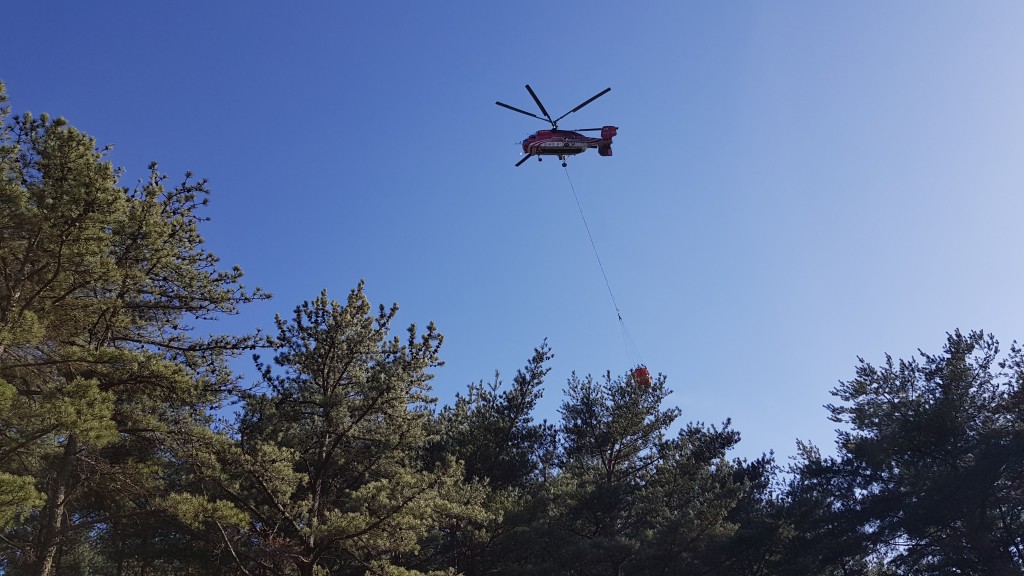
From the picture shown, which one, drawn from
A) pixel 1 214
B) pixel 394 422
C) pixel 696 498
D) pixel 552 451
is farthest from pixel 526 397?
pixel 1 214

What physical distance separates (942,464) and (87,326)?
1007 inches

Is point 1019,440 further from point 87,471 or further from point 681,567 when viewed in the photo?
A: point 87,471

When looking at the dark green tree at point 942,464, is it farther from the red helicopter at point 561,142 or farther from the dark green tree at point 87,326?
the dark green tree at point 87,326

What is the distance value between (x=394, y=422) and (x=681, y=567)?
1410cm

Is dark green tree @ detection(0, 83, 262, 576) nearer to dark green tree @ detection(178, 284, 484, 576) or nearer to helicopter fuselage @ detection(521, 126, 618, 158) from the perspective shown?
dark green tree @ detection(178, 284, 484, 576)

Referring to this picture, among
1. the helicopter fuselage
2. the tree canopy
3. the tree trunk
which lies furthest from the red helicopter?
the tree trunk

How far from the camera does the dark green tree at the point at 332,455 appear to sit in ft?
43.8

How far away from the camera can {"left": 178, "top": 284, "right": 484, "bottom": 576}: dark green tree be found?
13359 millimetres

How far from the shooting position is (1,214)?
11531 mm

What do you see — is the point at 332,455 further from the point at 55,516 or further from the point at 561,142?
the point at 561,142

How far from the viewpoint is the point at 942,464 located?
2284cm

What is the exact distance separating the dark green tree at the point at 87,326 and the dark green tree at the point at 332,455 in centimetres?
120

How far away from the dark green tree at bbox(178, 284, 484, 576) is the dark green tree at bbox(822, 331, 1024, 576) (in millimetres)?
15884

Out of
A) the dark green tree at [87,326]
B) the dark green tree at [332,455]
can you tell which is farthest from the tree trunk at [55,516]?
the dark green tree at [332,455]
